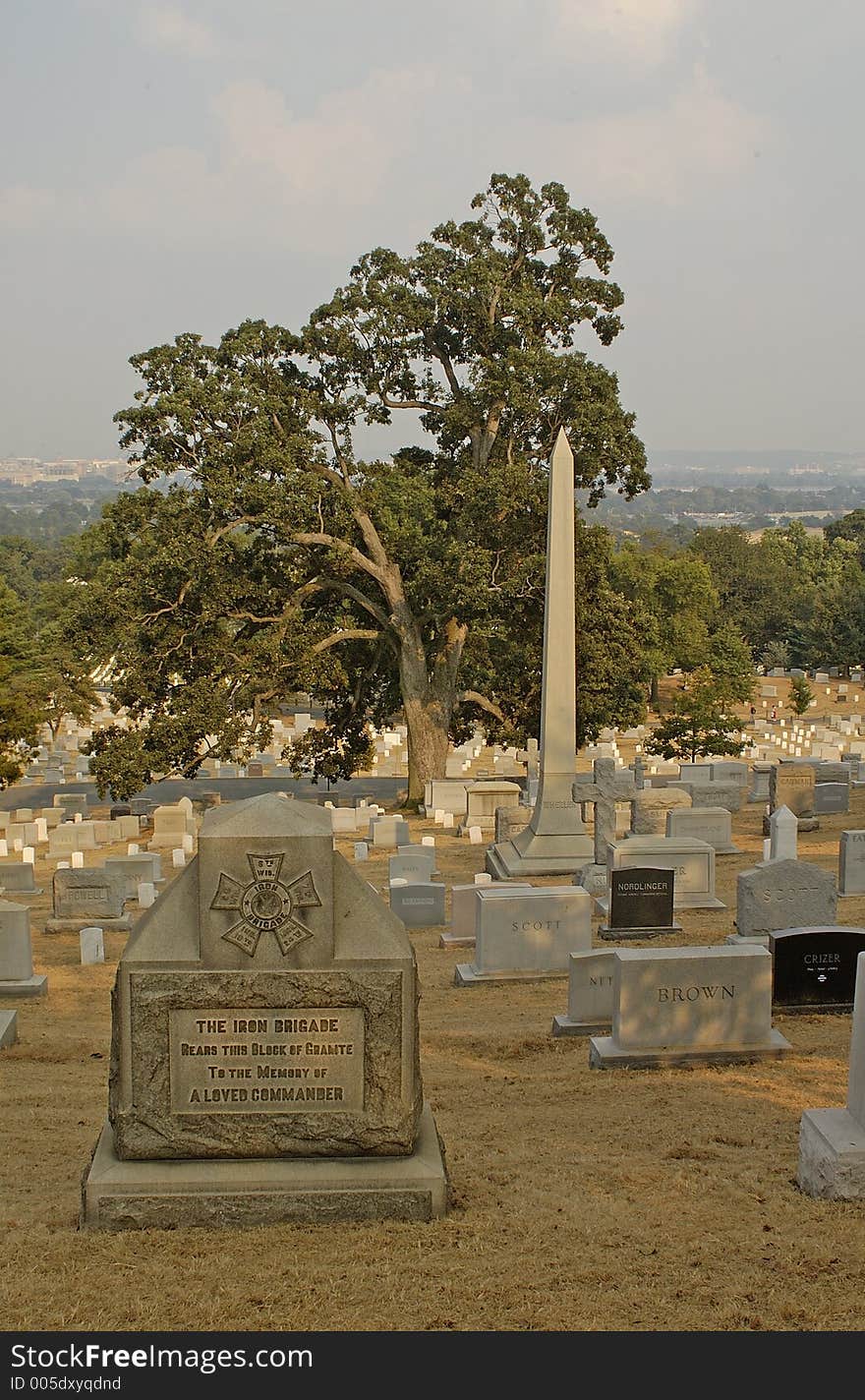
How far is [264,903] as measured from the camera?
5617mm

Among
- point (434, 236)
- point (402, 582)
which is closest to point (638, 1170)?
point (402, 582)

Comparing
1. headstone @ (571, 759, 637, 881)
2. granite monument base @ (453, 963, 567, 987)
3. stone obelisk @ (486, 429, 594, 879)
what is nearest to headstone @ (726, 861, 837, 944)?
granite monument base @ (453, 963, 567, 987)

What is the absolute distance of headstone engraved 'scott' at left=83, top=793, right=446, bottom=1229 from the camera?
5.61 meters

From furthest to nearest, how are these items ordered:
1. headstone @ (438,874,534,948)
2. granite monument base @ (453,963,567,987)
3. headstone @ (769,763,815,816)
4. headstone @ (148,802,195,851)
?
headstone @ (148,802,195,851), headstone @ (769,763,815,816), headstone @ (438,874,534,948), granite monument base @ (453,963,567,987)

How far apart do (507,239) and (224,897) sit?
24224 mm

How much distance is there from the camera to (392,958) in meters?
5.68

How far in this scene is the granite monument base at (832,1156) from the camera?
18.7 feet

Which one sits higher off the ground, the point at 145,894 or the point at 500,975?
the point at 500,975

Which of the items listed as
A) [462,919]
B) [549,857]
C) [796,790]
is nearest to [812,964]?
[462,919]

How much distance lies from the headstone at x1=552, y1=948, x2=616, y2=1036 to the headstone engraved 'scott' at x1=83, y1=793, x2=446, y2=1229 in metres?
4.00

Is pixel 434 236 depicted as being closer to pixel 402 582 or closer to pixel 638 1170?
pixel 402 582

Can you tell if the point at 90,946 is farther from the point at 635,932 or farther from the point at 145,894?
the point at 635,932

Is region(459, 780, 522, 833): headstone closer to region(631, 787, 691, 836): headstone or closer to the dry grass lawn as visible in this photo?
region(631, 787, 691, 836): headstone

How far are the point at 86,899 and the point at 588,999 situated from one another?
338 inches
